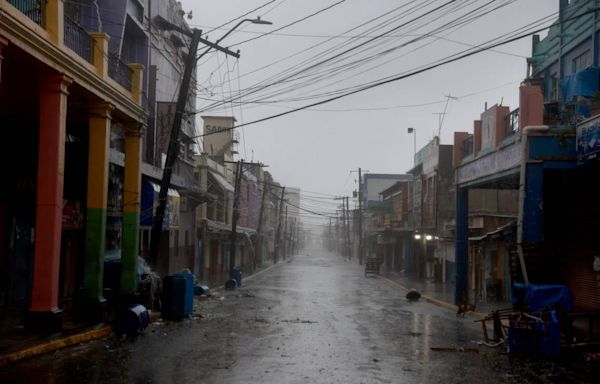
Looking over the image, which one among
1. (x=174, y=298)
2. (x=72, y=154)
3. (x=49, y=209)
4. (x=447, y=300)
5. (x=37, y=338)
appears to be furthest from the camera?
(x=447, y=300)

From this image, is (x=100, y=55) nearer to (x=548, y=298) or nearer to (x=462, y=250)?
(x=548, y=298)

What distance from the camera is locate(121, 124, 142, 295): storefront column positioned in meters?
17.9

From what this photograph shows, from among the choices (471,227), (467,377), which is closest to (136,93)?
(467,377)

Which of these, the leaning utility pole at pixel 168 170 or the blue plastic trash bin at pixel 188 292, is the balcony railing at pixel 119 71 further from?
the blue plastic trash bin at pixel 188 292

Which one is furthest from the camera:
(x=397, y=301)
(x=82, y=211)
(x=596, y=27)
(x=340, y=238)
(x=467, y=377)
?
(x=340, y=238)

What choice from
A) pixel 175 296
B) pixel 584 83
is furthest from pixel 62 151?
pixel 584 83

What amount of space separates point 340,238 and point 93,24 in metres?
136

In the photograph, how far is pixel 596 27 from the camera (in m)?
18.0

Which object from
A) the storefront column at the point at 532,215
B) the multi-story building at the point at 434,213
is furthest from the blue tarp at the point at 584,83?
the multi-story building at the point at 434,213

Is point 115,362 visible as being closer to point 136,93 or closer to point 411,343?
point 411,343

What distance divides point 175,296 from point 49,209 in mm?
5409

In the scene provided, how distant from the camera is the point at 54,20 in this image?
12781 mm

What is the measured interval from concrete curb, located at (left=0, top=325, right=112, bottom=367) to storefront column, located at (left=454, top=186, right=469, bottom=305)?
13.1m

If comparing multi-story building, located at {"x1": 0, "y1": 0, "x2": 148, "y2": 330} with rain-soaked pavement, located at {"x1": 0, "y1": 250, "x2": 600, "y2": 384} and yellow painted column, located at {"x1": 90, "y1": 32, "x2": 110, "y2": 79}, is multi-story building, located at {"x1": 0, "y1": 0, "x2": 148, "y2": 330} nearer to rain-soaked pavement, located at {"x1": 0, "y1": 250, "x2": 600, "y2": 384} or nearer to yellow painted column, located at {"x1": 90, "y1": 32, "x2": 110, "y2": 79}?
yellow painted column, located at {"x1": 90, "y1": 32, "x2": 110, "y2": 79}
